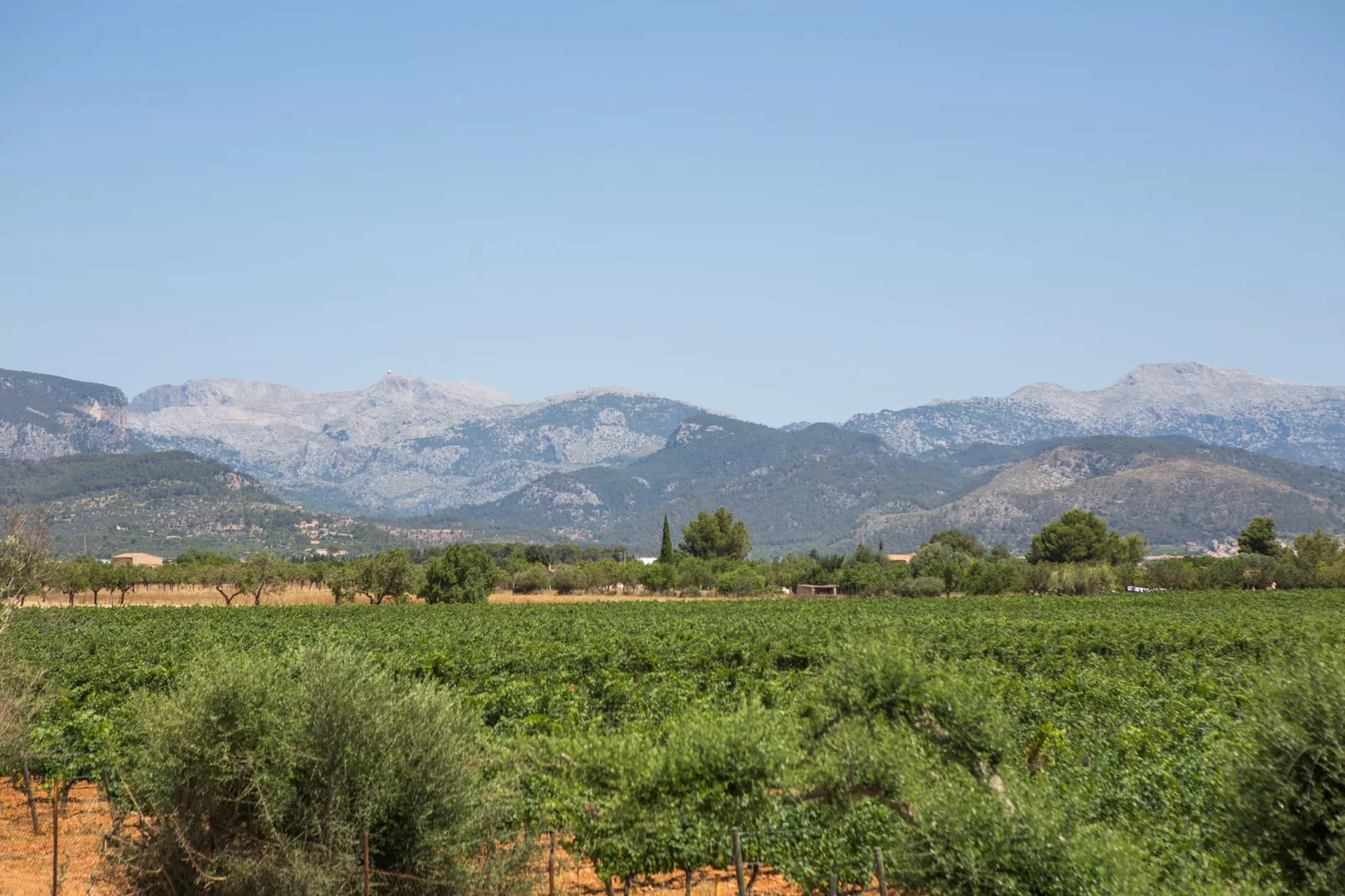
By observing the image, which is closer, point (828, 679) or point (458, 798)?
point (458, 798)

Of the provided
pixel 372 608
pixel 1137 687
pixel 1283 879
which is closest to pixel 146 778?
pixel 1283 879

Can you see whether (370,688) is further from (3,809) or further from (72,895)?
(3,809)

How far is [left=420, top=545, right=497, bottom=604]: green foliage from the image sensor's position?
87.9 metres

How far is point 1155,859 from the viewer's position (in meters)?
14.2

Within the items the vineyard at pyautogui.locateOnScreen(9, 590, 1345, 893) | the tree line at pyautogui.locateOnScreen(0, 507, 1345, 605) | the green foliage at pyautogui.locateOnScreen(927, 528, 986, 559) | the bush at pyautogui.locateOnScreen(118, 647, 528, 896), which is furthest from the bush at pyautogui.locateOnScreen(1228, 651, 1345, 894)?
the green foliage at pyautogui.locateOnScreen(927, 528, 986, 559)

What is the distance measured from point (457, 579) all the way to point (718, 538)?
84.2 metres

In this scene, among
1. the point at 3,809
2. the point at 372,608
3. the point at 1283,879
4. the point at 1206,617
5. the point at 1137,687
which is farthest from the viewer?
the point at 372,608

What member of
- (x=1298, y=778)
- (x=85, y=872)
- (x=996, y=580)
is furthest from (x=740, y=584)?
(x=1298, y=778)

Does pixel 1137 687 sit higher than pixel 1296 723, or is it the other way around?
pixel 1296 723

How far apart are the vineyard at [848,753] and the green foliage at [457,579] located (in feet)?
154

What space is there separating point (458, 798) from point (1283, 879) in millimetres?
11316

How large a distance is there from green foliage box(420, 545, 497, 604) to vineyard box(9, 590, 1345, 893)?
4685 cm

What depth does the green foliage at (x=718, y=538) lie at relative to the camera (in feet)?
554

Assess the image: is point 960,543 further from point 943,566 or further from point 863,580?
point 863,580
